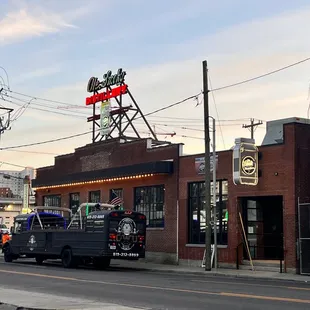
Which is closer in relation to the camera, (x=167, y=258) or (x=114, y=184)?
(x=167, y=258)

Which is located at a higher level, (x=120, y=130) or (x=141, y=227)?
(x=120, y=130)

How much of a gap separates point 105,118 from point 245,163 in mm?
15537

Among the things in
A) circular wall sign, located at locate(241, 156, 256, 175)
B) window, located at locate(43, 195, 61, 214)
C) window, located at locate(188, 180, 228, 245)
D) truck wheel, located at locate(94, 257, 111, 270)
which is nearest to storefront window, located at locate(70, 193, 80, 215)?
window, located at locate(43, 195, 61, 214)

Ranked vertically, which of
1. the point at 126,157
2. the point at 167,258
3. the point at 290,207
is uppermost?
the point at 126,157

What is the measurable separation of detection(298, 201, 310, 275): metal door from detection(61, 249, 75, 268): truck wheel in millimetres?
10584

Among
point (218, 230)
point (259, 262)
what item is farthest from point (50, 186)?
point (259, 262)

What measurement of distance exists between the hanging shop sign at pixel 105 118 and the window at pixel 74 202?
4533 mm

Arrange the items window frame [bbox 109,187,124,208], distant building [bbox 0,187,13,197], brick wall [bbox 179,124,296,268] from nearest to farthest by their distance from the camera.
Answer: brick wall [bbox 179,124,296,268] → window frame [bbox 109,187,124,208] → distant building [bbox 0,187,13,197]

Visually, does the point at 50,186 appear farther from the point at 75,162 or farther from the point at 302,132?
the point at 302,132

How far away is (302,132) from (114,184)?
44.6 ft

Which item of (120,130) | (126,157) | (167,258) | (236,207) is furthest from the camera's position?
(120,130)

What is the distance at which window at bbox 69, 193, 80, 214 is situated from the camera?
38684 mm

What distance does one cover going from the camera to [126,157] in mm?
34375

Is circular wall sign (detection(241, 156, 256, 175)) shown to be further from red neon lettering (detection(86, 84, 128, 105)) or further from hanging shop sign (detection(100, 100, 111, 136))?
hanging shop sign (detection(100, 100, 111, 136))
